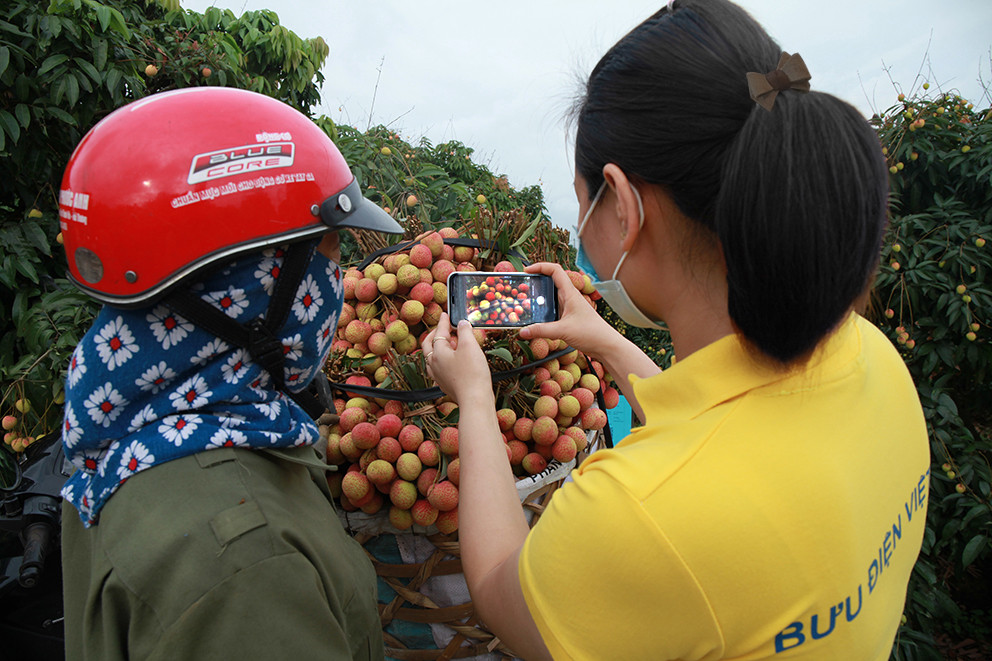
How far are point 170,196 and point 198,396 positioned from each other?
0.36m

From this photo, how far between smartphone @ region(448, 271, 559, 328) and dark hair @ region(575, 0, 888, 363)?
2.71ft

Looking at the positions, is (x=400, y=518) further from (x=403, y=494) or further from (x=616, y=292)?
(x=616, y=292)

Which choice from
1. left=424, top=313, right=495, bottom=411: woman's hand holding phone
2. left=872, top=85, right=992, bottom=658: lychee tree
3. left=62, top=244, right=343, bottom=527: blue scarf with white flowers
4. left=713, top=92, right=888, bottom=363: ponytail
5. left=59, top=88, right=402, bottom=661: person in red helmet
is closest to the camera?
left=713, top=92, right=888, bottom=363: ponytail

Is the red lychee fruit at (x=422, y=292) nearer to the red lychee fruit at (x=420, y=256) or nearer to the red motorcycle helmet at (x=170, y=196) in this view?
the red lychee fruit at (x=420, y=256)

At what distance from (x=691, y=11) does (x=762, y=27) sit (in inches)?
5.0

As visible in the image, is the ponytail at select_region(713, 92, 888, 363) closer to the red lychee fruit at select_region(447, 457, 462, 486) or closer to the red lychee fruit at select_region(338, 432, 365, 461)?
the red lychee fruit at select_region(447, 457, 462, 486)

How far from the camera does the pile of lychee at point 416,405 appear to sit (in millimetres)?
1630

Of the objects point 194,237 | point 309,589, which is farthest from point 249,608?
point 194,237

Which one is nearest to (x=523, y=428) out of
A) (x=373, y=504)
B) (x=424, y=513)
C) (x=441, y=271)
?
(x=424, y=513)

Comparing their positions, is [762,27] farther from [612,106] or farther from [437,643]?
[437,643]

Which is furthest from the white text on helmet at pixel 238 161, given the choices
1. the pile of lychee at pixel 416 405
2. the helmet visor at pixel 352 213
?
the pile of lychee at pixel 416 405

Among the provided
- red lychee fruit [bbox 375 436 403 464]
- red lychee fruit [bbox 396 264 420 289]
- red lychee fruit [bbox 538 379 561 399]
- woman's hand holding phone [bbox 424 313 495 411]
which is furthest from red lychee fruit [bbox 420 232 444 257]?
red lychee fruit [bbox 375 436 403 464]

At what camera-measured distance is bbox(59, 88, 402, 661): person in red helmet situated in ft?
2.76

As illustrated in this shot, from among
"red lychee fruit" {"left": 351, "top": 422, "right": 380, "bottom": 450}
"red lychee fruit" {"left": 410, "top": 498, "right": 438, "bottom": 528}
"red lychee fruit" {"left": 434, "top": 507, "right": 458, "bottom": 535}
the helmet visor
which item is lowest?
"red lychee fruit" {"left": 434, "top": 507, "right": 458, "bottom": 535}
